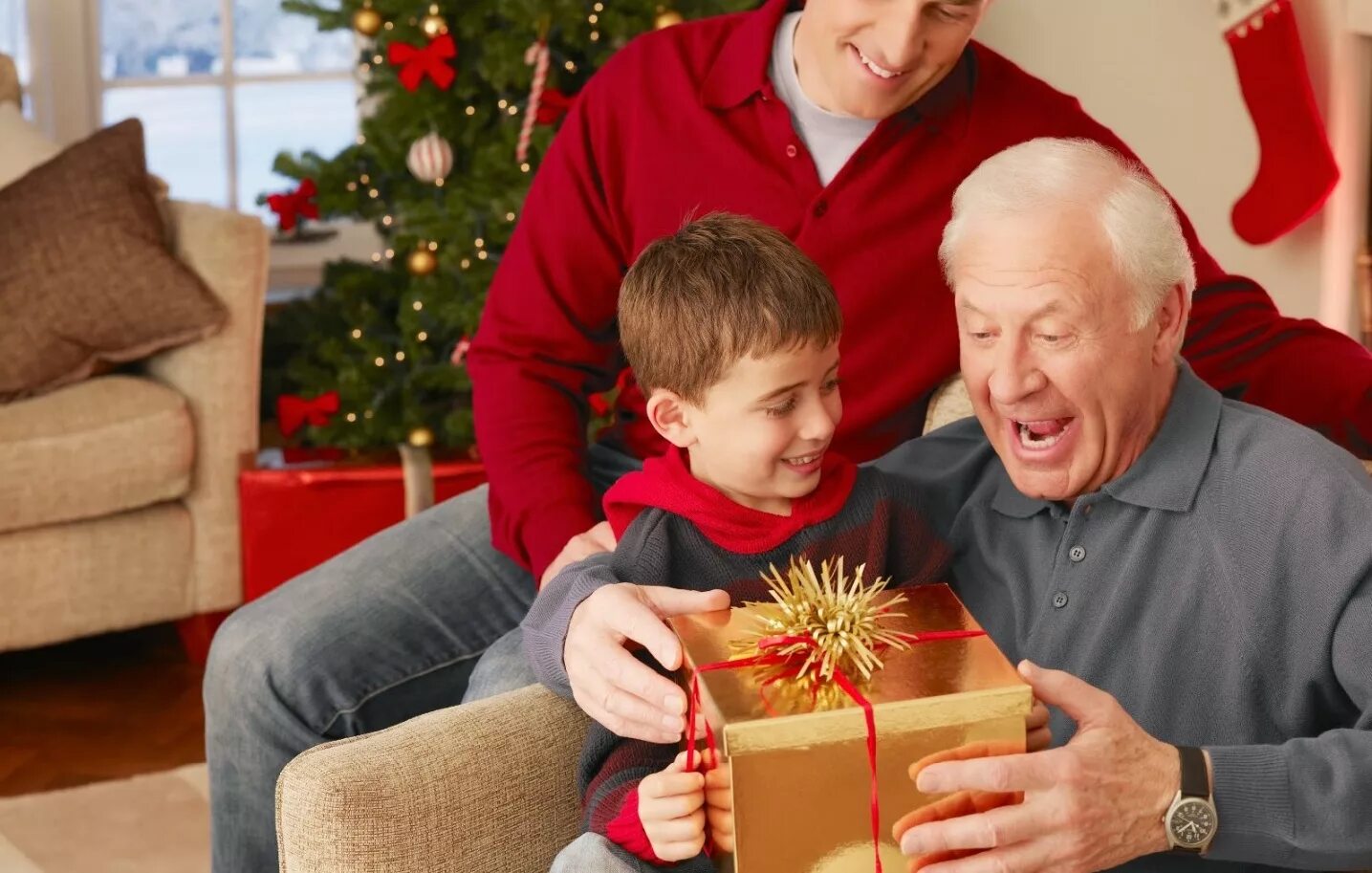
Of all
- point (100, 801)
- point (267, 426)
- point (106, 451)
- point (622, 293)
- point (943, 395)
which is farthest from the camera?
point (267, 426)

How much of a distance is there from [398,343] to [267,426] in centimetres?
72

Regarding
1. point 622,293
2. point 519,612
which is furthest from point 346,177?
point 622,293

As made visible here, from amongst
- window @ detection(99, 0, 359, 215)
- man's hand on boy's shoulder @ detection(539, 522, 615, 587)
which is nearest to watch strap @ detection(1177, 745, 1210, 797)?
man's hand on boy's shoulder @ detection(539, 522, 615, 587)

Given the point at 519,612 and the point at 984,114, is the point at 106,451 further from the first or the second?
the point at 984,114

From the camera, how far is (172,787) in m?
3.05

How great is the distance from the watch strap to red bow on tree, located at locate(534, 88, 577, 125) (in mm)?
2710

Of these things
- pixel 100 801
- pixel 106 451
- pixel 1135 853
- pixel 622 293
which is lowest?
pixel 100 801

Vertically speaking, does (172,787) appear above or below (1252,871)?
below

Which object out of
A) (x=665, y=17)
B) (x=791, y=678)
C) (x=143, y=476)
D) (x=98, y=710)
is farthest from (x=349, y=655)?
(x=665, y=17)

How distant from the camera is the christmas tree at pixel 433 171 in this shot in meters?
3.82

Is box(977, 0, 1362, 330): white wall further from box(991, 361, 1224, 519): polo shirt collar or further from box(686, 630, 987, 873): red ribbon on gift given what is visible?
box(686, 630, 987, 873): red ribbon on gift

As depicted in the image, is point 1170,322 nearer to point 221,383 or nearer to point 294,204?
point 221,383

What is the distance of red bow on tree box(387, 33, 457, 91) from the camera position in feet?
12.6

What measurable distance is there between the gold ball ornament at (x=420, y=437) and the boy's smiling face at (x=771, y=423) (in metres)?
2.34
